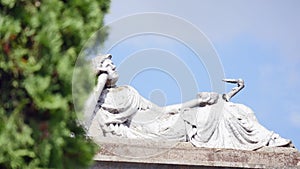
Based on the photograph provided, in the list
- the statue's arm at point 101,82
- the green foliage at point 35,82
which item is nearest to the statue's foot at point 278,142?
the statue's arm at point 101,82

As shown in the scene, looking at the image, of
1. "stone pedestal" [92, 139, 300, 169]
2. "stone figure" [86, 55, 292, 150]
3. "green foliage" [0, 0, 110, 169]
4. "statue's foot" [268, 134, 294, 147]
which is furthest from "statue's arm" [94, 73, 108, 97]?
"green foliage" [0, 0, 110, 169]

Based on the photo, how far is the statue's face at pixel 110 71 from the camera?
9539 millimetres

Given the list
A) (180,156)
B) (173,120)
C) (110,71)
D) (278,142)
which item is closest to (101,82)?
(110,71)

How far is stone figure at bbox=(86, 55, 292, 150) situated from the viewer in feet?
30.2

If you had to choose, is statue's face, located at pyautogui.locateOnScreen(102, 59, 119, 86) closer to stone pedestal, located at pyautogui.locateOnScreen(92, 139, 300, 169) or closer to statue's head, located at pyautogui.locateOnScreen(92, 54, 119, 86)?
statue's head, located at pyautogui.locateOnScreen(92, 54, 119, 86)

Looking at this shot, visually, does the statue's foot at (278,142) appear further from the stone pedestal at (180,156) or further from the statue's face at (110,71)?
the statue's face at (110,71)

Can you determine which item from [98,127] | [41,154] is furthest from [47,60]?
[98,127]

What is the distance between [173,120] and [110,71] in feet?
3.53

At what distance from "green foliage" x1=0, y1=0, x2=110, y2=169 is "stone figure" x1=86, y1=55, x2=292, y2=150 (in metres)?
4.91

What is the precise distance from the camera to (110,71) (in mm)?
9578

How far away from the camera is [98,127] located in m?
9.12

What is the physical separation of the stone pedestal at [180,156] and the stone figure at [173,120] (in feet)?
0.43

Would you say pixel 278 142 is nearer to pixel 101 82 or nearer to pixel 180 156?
pixel 180 156

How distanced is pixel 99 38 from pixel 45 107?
2.77ft
